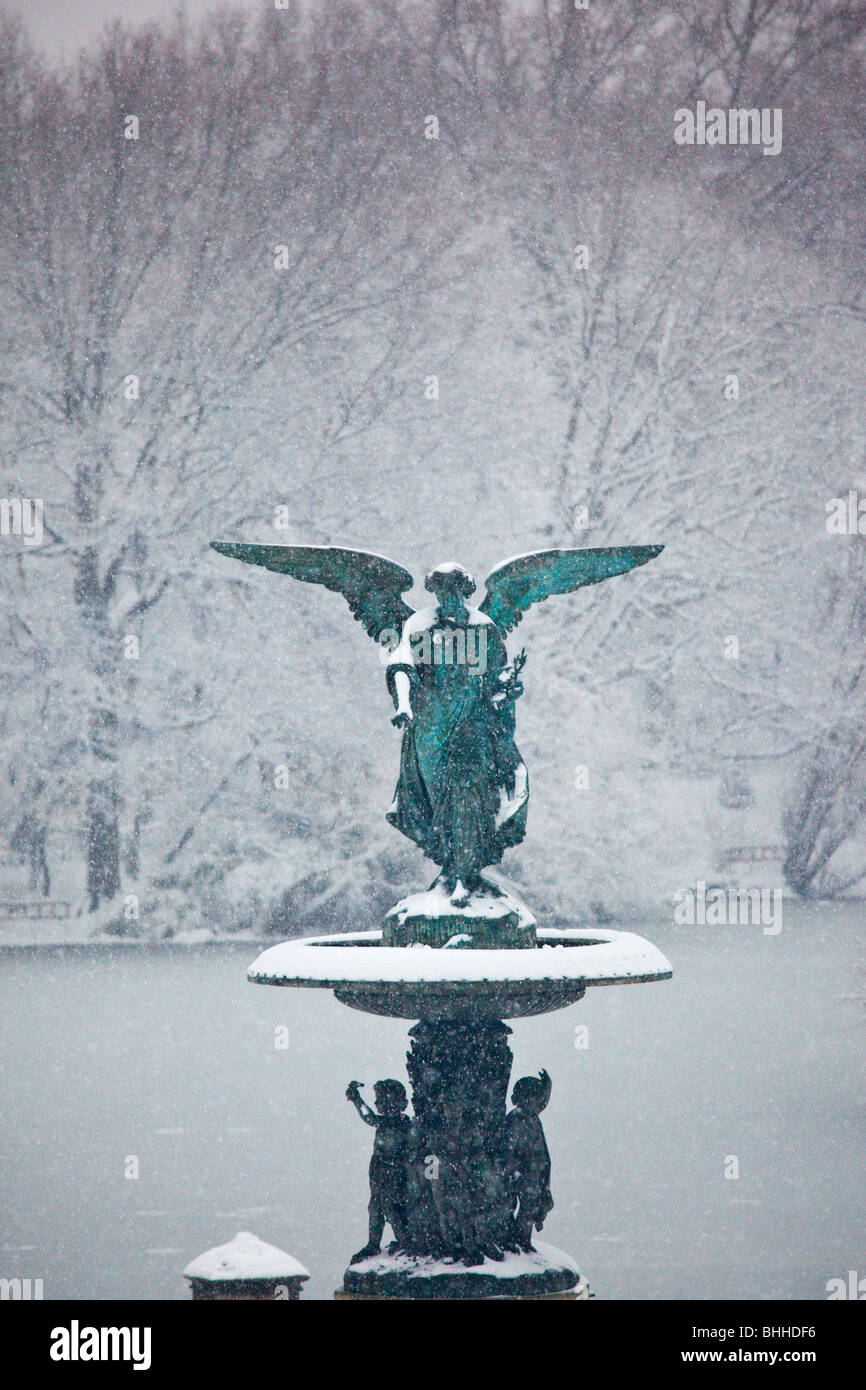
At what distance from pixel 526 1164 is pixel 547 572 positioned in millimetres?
2181

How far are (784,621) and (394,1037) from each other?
31.0ft

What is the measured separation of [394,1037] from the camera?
49.4 feet

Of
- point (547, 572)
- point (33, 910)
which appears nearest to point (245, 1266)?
point (547, 572)

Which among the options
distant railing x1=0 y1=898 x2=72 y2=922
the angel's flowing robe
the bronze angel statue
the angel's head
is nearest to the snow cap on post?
the bronze angel statue

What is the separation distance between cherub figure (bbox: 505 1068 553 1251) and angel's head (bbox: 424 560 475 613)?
68.6 inches

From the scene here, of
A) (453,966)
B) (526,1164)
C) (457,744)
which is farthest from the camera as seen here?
(457,744)

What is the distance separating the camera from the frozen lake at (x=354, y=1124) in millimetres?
8414

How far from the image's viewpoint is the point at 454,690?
6.73 metres

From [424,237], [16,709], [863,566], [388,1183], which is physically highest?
[424,237]

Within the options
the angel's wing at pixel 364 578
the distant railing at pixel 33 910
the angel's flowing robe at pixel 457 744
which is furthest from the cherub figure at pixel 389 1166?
the distant railing at pixel 33 910

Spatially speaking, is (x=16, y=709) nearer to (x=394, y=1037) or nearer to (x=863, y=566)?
(x=394, y=1037)

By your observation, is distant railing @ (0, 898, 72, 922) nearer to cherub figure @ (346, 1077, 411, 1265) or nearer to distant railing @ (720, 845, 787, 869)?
distant railing @ (720, 845, 787, 869)

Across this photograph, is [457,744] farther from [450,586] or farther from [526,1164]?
[526,1164]

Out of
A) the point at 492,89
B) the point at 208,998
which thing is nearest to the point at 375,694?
the point at 208,998
